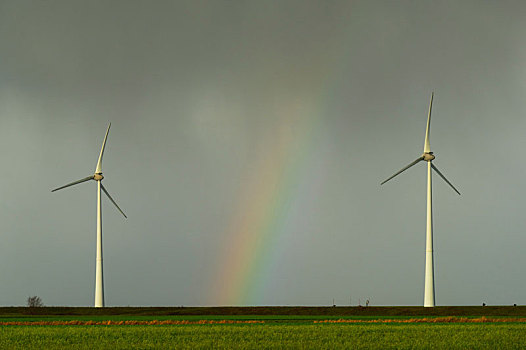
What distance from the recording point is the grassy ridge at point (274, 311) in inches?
3435

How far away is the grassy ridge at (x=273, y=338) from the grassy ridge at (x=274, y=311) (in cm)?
3299

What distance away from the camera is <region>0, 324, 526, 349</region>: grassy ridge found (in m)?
41.0

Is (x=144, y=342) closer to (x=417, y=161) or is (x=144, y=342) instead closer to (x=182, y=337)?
(x=182, y=337)

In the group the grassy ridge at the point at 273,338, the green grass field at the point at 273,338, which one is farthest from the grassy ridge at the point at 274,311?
the grassy ridge at the point at 273,338

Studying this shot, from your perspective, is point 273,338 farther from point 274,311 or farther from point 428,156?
point 428,156

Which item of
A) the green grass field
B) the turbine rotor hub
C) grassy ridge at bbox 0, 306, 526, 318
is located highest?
the turbine rotor hub

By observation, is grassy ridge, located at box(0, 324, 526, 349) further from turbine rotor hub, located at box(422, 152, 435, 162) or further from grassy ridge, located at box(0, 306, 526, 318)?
turbine rotor hub, located at box(422, 152, 435, 162)

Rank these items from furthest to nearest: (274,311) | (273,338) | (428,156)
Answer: (428,156)
(274,311)
(273,338)

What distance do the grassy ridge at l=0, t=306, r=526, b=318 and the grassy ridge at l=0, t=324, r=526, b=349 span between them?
32986mm

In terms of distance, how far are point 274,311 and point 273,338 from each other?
47811 millimetres

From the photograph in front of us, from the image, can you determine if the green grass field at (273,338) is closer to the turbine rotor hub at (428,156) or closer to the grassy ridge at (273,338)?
the grassy ridge at (273,338)

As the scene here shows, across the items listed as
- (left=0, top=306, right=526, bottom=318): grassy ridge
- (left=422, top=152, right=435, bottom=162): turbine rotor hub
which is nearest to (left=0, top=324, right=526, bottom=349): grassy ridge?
(left=0, top=306, right=526, bottom=318): grassy ridge

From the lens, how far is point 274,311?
93.1 meters

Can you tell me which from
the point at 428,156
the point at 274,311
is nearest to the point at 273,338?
the point at 274,311
